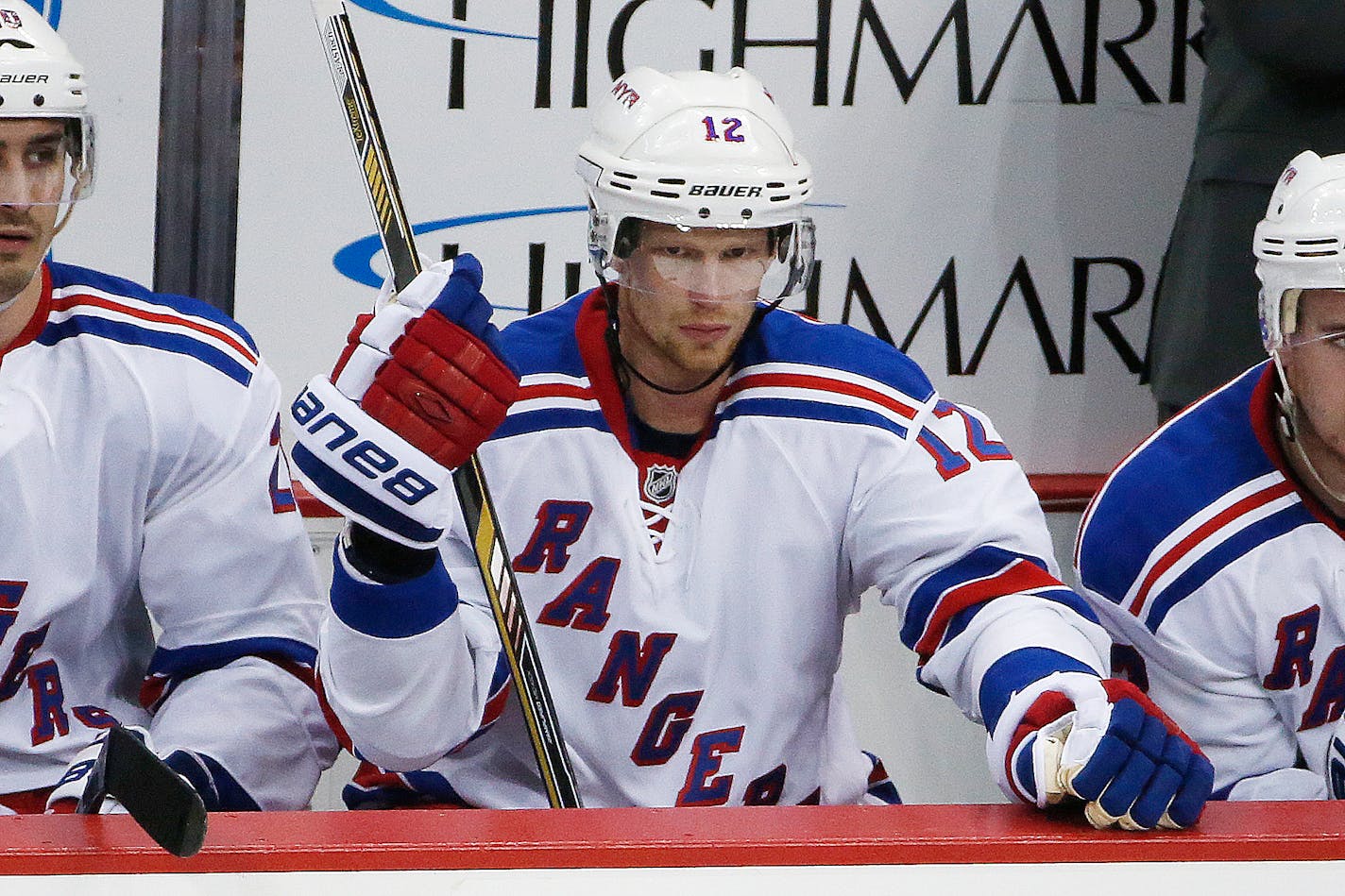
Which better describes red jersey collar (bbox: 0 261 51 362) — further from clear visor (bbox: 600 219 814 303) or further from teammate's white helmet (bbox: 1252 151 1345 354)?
teammate's white helmet (bbox: 1252 151 1345 354)

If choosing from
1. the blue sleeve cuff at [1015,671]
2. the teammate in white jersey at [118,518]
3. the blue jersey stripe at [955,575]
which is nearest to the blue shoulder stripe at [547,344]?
the teammate in white jersey at [118,518]

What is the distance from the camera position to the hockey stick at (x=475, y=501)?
168cm

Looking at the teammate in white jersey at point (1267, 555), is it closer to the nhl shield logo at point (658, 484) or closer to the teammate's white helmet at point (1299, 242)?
the teammate's white helmet at point (1299, 242)

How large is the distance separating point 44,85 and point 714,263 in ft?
2.42

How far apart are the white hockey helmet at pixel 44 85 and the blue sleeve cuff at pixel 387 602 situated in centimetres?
60

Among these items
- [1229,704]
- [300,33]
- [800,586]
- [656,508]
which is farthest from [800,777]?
[300,33]

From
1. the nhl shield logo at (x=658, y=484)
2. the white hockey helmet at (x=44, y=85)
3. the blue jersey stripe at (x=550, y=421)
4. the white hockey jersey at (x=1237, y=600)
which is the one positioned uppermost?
the white hockey helmet at (x=44, y=85)

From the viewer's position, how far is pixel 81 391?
1.87m

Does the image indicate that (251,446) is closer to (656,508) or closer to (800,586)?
(656,508)

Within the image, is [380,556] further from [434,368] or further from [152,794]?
[152,794]

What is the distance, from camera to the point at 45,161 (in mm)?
1917

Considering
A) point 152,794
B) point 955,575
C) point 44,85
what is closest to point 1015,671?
point 955,575

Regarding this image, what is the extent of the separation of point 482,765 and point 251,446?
0.42 m

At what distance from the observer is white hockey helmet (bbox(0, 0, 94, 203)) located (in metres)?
1.86
